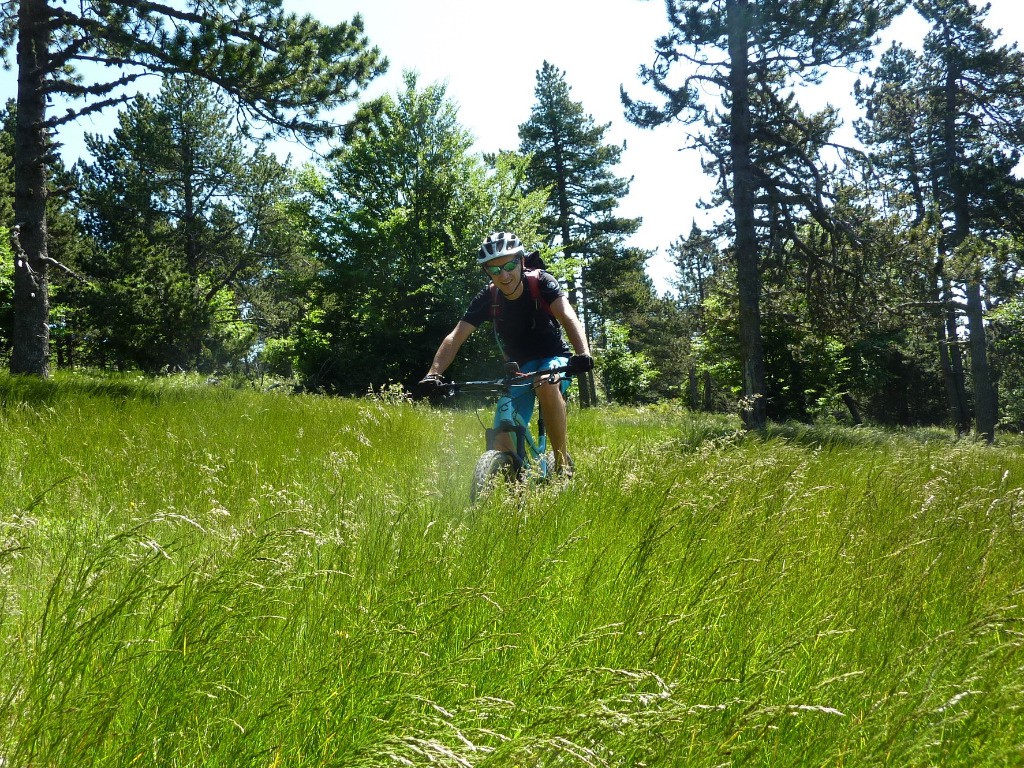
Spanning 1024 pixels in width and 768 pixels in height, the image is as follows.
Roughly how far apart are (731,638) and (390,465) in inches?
137

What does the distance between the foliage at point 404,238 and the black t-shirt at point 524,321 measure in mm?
15239

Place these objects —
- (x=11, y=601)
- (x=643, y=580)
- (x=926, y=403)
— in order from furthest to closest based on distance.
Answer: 1. (x=926, y=403)
2. (x=643, y=580)
3. (x=11, y=601)

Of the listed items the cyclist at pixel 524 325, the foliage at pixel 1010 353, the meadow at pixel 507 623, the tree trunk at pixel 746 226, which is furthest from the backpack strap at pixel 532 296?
the foliage at pixel 1010 353

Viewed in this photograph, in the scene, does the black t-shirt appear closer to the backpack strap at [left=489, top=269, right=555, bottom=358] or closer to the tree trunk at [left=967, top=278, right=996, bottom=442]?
the backpack strap at [left=489, top=269, right=555, bottom=358]

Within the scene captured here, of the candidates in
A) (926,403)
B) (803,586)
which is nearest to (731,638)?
(803,586)

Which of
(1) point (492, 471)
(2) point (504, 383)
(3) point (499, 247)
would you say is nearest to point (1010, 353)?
(3) point (499, 247)

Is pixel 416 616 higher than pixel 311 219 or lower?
lower

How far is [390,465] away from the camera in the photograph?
16.6 feet

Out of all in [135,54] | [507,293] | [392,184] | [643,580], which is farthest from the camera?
[392,184]

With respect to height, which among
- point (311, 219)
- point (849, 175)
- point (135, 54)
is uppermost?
point (311, 219)

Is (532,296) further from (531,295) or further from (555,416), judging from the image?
(555,416)

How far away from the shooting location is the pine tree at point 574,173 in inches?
1203

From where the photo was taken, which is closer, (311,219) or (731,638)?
(731,638)

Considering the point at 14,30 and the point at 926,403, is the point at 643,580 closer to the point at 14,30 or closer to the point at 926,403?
the point at 14,30
